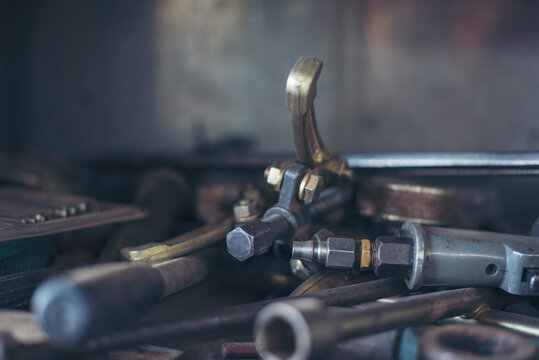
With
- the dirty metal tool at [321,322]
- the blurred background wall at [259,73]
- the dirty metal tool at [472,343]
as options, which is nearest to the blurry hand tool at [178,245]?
the dirty metal tool at [321,322]

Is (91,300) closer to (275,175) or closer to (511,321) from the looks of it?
(275,175)

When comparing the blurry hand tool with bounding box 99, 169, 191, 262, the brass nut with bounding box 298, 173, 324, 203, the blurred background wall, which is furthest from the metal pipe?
the blurred background wall

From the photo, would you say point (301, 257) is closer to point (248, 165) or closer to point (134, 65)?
point (248, 165)

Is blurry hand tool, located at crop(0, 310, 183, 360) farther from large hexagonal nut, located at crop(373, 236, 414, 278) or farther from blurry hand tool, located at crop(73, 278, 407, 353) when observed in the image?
large hexagonal nut, located at crop(373, 236, 414, 278)

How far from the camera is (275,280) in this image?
0.76 meters

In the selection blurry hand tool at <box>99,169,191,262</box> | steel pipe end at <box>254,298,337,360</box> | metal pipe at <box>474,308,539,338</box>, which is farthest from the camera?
blurry hand tool at <box>99,169,191,262</box>

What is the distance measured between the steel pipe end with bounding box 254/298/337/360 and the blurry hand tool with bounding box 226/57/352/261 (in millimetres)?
160

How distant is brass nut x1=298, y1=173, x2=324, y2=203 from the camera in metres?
0.65

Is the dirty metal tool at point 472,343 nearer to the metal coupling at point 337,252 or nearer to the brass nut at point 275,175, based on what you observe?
the metal coupling at point 337,252

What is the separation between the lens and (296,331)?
1.28 ft

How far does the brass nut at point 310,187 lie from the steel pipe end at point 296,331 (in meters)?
0.24

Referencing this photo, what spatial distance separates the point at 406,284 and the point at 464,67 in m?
0.95

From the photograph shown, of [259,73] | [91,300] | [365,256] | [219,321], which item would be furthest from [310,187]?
[259,73]

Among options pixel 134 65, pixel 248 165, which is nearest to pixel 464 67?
pixel 248 165
